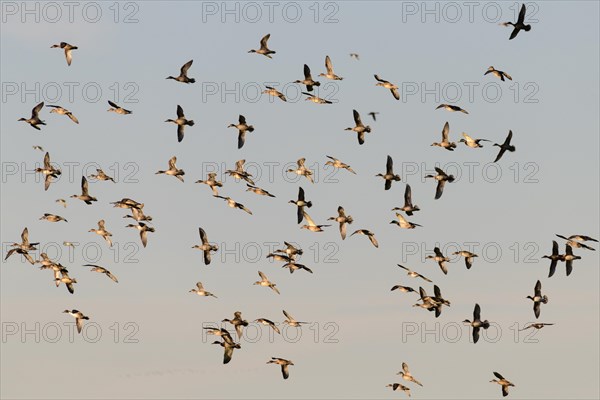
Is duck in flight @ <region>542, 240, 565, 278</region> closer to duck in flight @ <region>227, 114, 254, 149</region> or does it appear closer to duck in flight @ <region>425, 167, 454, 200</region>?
duck in flight @ <region>425, 167, 454, 200</region>

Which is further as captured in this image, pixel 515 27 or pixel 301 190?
pixel 301 190

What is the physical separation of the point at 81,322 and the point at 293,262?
20.2m

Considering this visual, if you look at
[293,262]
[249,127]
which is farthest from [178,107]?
[293,262]

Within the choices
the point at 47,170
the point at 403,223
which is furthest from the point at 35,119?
the point at 403,223

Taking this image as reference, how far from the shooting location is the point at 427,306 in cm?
15875

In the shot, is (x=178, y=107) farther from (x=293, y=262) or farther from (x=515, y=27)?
(x=515, y=27)

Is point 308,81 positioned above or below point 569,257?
above

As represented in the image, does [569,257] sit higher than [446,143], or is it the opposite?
[446,143]

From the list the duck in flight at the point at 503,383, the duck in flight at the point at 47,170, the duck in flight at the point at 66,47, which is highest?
the duck in flight at the point at 66,47

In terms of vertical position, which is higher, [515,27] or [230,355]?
[515,27]

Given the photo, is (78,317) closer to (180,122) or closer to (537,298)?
(180,122)

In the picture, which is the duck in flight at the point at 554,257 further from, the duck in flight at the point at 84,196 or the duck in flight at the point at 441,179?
the duck in flight at the point at 84,196

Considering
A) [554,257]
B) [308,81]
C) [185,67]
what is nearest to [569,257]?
[554,257]

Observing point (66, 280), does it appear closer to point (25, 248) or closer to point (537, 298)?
point (25, 248)
